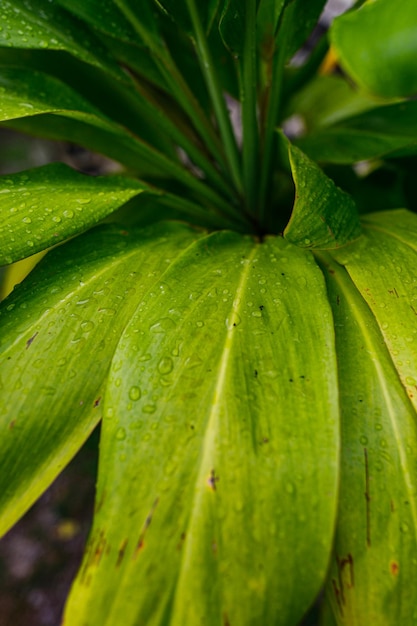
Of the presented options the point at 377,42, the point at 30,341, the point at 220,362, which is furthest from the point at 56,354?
the point at 377,42

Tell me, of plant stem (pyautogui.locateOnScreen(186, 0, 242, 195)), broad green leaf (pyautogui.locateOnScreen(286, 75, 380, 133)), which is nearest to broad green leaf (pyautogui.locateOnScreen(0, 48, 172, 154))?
plant stem (pyautogui.locateOnScreen(186, 0, 242, 195))

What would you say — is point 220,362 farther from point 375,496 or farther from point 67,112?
point 67,112

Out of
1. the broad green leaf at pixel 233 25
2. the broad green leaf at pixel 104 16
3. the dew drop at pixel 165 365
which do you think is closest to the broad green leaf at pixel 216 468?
the dew drop at pixel 165 365

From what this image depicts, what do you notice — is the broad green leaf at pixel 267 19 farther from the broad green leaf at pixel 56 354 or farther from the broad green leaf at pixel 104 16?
the broad green leaf at pixel 56 354

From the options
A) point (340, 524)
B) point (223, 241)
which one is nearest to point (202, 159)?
point (223, 241)

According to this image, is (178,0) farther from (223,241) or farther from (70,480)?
(70,480)
